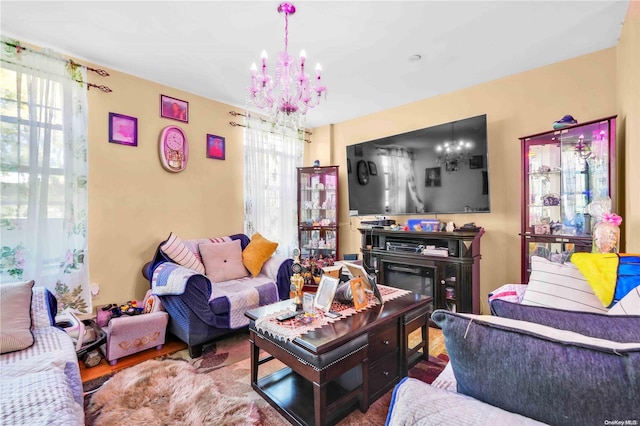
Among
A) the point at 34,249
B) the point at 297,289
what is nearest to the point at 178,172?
the point at 34,249

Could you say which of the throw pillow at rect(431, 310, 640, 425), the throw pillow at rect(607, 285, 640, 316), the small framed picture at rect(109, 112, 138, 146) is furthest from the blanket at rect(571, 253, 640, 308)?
the small framed picture at rect(109, 112, 138, 146)

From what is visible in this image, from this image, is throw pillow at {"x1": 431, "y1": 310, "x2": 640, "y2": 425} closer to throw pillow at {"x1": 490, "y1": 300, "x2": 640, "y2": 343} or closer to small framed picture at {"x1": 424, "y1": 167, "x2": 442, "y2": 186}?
throw pillow at {"x1": 490, "y1": 300, "x2": 640, "y2": 343}

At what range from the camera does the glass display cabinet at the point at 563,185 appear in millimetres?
2221

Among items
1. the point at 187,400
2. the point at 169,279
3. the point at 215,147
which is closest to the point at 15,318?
the point at 169,279

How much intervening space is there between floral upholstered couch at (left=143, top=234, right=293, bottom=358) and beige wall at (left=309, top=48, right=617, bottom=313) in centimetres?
220

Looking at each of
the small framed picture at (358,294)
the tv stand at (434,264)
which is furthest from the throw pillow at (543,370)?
the tv stand at (434,264)

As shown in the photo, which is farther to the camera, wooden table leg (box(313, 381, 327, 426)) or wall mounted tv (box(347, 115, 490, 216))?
wall mounted tv (box(347, 115, 490, 216))

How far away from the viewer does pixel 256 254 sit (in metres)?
3.24

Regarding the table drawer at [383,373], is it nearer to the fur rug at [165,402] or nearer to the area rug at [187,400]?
the area rug at [187,400]

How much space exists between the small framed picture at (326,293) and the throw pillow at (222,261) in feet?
4.97

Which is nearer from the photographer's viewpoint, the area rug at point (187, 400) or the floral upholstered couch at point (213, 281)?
the area rug at point (187, 400)

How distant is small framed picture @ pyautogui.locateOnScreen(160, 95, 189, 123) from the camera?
10.5 feet

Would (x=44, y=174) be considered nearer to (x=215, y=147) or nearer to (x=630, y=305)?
(x=215, y=147)

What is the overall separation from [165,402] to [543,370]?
189 cm
